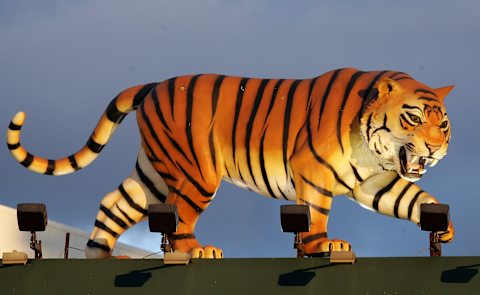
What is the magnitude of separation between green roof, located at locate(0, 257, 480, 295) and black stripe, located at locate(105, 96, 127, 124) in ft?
10.3

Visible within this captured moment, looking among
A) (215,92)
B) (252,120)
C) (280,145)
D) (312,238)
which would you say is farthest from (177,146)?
(312,238)

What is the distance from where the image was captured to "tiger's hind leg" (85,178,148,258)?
2430 cm

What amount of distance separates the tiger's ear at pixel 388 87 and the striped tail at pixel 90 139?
9.37 feet

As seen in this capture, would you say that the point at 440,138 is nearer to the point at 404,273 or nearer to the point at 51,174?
the point at 404,273

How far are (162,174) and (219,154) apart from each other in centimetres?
73

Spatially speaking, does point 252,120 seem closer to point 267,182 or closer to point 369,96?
point 267,182

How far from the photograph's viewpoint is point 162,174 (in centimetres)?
2381

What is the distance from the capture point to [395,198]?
23.4 metres

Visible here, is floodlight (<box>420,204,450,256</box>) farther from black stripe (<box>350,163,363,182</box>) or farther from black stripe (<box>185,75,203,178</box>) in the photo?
black stripe (<box>185,75,203,178</box>)

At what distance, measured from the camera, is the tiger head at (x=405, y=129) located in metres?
22.6

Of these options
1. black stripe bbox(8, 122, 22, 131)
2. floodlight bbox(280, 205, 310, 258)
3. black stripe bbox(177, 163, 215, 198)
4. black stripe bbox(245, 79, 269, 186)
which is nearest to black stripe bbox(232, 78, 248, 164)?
black stripe bbox(245, 79, 269, 186)

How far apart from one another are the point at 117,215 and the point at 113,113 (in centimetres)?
118

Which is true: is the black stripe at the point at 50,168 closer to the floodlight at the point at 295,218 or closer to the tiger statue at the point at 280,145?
the tiger statue at the point at 280,145

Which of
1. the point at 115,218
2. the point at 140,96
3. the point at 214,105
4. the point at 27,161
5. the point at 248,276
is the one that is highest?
the point at 140,96
